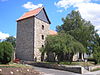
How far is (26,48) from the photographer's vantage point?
3059cm

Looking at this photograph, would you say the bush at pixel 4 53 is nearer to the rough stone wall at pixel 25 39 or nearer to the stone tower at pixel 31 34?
the stone tower at pixel 31 34

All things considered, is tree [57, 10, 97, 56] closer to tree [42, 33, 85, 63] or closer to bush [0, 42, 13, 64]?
tree [42, 33, 85, 63]

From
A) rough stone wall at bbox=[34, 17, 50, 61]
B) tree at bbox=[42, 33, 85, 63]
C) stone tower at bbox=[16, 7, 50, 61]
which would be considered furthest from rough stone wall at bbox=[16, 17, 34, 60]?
tree at bbox=[42, 33, 85, 63]

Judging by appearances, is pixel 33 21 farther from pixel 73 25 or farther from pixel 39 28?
pixel 73 25

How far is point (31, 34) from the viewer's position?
30344 mm

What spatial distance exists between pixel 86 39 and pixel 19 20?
57.7 feet

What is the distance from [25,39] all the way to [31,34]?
2.11 m

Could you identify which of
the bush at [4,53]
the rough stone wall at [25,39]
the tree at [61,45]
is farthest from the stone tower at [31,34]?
the bush at [4,53]

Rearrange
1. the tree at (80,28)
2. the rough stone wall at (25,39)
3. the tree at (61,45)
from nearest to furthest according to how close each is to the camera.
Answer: the tree at (61,45)
the rough stone wall at (25,39)
the tree at (80,28)

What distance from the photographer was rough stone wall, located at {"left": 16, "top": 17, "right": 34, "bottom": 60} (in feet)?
98.5

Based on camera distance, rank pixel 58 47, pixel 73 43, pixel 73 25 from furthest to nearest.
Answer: pixel 73 25
pixel 73 43
pixel 58 47

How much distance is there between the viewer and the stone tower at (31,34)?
2972 centimetres

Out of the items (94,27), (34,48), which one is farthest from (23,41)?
(94,27)

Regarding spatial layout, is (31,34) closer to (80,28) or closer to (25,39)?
(25,39)
